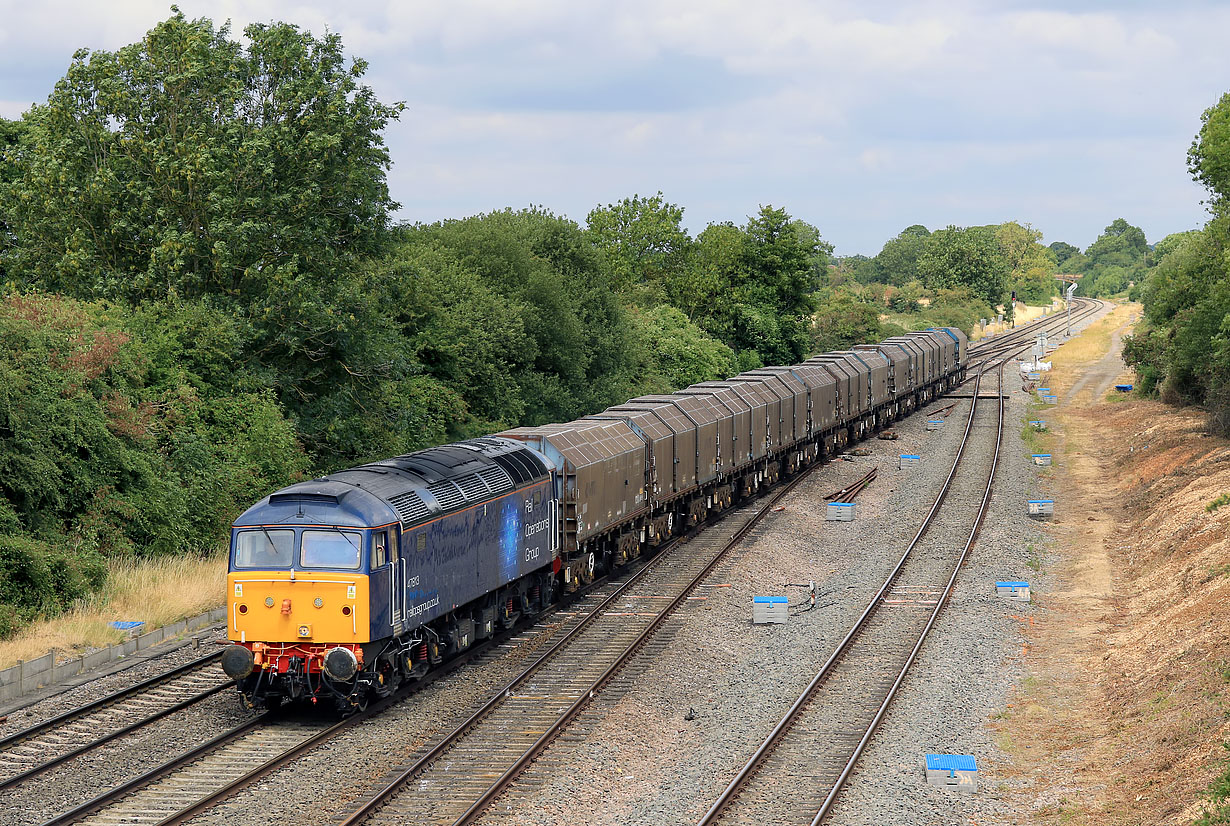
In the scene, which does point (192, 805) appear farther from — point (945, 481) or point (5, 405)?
point (945, 481)

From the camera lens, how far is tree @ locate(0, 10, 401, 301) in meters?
34.6

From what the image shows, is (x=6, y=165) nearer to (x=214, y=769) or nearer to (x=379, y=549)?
(x=379, y=549)

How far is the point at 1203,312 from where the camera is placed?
157 ft

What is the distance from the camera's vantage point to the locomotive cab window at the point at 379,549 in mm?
18766

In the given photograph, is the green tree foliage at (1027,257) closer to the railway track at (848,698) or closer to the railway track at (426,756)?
the railway track at (848,698)

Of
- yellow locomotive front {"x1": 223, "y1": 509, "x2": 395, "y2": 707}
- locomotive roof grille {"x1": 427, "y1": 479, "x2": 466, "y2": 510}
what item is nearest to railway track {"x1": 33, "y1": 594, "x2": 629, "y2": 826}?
yellow locomotive front {"x1": 223, "y1": 509, "x2": 395, "y2": 707}

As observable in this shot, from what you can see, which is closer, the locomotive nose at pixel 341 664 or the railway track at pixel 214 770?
the railway track at pixel 214 770

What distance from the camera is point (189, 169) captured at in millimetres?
34062

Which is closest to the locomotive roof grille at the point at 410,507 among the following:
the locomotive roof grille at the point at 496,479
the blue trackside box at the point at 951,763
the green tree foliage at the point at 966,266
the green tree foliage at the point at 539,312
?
the locomotive roof grille at the point at 496,479

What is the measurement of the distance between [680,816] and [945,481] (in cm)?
3165

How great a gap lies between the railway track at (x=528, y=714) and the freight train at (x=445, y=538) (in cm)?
144

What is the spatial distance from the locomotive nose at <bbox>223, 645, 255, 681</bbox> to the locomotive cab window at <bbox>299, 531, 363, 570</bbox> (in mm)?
1554

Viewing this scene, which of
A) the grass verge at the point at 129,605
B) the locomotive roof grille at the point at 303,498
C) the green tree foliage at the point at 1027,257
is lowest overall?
the grass verge at the point at 129,605

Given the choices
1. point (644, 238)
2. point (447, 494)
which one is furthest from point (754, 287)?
point (447, 494)
